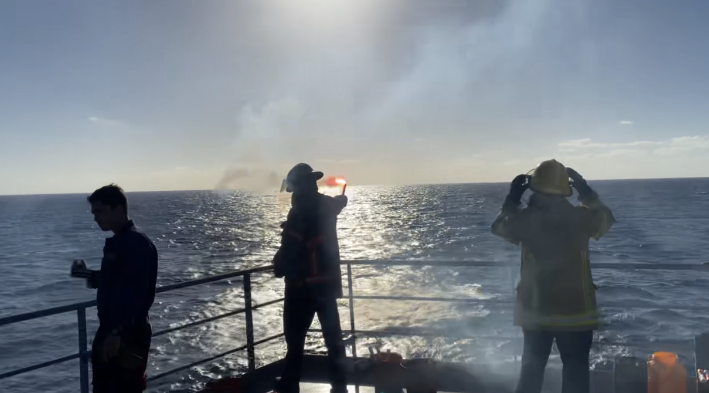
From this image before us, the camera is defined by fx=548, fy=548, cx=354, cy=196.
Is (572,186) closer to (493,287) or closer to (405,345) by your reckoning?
(405,345)

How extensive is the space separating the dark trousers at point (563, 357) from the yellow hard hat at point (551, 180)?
909 millimetres

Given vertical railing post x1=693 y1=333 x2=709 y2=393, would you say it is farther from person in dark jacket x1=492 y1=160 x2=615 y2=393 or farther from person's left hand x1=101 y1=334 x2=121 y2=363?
person's left hand x1=101 y1=334 x2=121 y2=363

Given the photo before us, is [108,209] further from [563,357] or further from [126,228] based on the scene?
[563,357]

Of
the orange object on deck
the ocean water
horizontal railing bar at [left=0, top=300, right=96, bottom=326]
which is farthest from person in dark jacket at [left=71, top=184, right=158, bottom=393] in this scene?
the orange object on deck

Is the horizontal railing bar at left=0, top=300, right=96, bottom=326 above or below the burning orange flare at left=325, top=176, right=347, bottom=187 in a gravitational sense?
below

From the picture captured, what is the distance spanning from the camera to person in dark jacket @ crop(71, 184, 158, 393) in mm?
3373

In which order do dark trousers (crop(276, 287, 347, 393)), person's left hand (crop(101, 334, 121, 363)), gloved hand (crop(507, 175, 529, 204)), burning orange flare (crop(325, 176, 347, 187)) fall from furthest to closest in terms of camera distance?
burning orange flare (crop(325, 176, 347, 187)), dark trousers (crop(276, 287, 347, 393)), gloved hand (crop(507, 175, 529, 204)), person's left hand (crop(101, 334, 121, 363))

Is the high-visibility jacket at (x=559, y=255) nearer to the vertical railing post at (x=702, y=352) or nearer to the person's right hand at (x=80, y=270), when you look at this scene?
the vertical railing post at (x=702, y=352)

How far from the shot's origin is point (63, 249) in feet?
179

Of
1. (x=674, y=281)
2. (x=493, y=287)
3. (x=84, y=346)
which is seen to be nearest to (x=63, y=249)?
(x=493, y=287)

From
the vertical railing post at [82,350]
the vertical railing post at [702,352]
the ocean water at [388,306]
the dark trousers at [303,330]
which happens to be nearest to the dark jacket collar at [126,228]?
the vertical railing post at [82,350]

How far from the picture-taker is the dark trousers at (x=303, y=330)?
4.61 metres

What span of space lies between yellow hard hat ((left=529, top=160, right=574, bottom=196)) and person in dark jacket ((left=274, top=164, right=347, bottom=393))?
5.61 ft

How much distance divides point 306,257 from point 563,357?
206 centimetres
